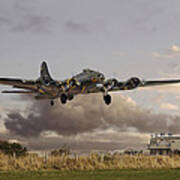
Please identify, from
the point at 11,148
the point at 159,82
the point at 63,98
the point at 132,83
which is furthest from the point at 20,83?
the point at 11,148

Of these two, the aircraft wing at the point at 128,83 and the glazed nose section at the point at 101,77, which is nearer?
the glazed nose section at the point at 101,77

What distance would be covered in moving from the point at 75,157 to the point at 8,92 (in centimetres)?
950

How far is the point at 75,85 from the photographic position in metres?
32.9

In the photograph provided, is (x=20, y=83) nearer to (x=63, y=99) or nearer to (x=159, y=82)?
(x=63, y=99)

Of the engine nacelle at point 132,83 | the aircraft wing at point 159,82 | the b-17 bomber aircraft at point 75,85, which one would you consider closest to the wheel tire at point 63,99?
the b-17 bomber aircraft at point 75,85

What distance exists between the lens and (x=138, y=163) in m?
33.6

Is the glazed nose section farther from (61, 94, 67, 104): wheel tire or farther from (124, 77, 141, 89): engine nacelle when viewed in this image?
(61, 94, 67, 104): wheel tire

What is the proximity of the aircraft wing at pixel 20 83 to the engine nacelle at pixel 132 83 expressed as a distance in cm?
815

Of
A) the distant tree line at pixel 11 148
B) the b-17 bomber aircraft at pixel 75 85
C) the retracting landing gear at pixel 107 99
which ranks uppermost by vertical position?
the b-17 bomber aircraft at pixel 75 85

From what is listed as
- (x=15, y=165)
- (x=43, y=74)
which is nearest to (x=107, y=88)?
(x=15, y=165)

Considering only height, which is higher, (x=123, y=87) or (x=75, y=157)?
(x=123, y=87)

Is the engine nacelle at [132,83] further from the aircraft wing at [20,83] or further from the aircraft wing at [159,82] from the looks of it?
the aircraft wing at [20,83]

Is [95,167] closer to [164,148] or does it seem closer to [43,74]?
[43,74]

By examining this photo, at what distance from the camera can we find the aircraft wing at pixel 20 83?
113ft
